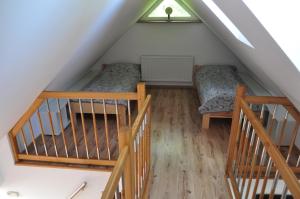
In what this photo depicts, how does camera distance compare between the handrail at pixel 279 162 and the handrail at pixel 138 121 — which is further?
the handrail at pixel 138 121

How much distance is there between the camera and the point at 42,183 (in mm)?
2648

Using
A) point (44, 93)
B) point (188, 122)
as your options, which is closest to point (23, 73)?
point (44, 93)

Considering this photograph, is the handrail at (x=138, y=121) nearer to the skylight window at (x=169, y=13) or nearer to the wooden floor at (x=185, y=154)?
the wooden floor at (x=185, y=154)

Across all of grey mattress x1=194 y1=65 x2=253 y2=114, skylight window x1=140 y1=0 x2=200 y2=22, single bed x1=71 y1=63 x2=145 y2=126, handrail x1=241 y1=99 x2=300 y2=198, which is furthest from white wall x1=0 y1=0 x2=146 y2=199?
skylight window x1=140 y1=0 x2=200 y2=22

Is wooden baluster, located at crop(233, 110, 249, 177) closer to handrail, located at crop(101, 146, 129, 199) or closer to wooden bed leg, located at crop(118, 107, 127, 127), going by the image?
handrail, located at crop(101, 146, 129, 199)

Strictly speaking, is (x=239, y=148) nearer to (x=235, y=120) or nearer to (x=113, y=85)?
(x=235, y=120)

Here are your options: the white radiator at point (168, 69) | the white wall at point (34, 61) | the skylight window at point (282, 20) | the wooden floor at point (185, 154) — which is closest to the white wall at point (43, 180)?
the white wall at point (34, 61)

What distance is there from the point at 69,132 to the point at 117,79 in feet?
4.23

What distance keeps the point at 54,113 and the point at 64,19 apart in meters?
1.97

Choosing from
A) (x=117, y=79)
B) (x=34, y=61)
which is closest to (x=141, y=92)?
(x=34, y=61)

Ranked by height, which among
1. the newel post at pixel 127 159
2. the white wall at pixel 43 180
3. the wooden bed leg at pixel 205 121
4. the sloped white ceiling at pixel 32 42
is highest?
the sloped white ceiling at pixel 32 42

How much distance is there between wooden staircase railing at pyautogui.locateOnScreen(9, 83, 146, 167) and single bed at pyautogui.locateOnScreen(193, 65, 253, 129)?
1123mm

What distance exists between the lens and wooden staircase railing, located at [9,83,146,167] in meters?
2.27

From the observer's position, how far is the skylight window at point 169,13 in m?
4.67
